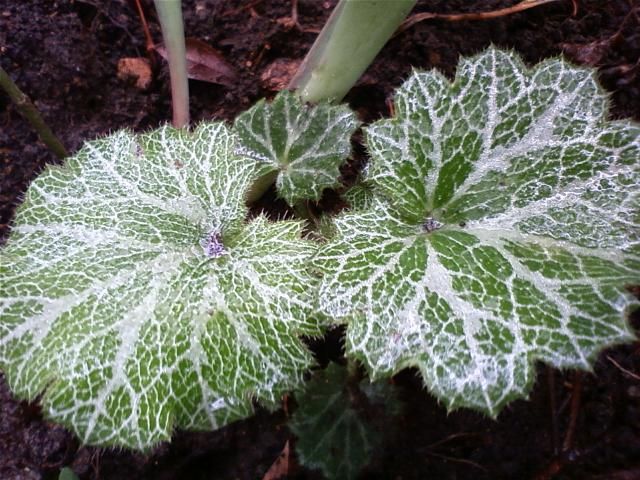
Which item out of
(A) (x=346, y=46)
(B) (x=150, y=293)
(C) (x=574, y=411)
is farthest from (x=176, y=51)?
(C) (x=574, y=411)

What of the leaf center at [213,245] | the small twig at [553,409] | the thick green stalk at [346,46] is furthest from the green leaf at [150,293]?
the small twig at [553,409]

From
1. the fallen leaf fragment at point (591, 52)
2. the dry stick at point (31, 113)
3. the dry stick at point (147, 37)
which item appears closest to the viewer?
the dry stick at point (31, 113)

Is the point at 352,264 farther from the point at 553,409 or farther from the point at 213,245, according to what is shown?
the point at 553,409

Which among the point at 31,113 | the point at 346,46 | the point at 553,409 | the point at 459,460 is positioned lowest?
the point at 459,460

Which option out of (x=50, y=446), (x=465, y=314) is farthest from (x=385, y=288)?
(x=50, y=446)

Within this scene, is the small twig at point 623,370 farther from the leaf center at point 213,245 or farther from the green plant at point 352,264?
the leaf center at point 213,245

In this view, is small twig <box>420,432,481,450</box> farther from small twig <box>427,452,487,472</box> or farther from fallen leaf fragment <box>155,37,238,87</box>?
fallen leaf fragment <box>155,37,238,87</box>
